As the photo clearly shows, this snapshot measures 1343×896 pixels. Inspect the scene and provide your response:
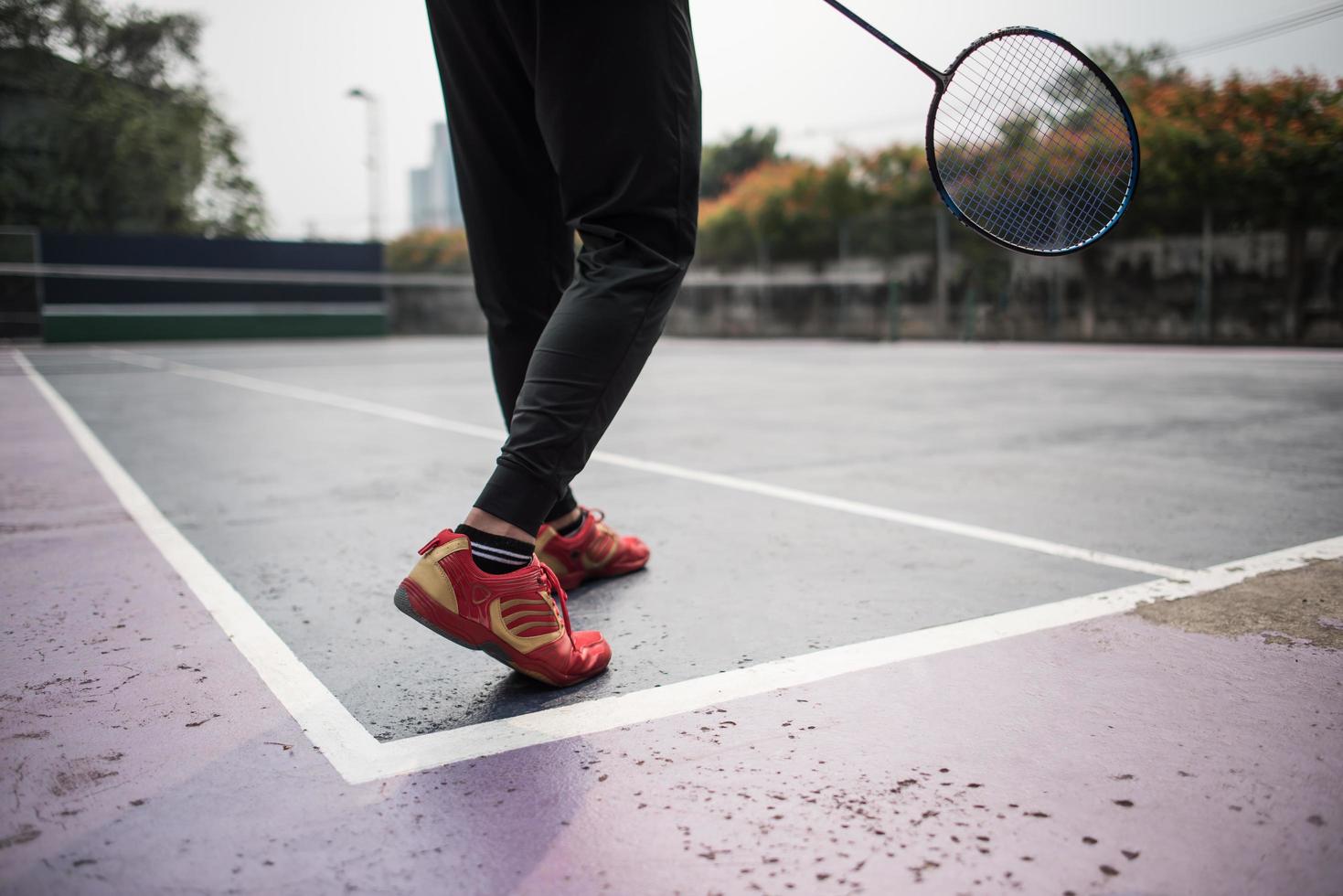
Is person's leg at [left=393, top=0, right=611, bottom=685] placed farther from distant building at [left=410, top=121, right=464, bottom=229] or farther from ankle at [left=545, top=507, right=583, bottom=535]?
distant building at [left=410, top=121, right=464, bottom=229]

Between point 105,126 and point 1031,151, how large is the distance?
92.3 ft

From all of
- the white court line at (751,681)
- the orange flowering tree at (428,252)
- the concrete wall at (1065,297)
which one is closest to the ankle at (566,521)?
the white court line at (751,681)

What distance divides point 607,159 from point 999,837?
1.05 metres

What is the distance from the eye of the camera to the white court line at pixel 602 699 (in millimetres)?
1327

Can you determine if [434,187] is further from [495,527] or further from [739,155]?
[495,527]

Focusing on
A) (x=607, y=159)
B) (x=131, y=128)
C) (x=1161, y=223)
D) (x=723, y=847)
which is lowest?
(x=723, y=847)

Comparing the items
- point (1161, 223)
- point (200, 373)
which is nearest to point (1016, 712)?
point (200, 373)

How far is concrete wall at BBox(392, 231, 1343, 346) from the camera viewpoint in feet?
48.2

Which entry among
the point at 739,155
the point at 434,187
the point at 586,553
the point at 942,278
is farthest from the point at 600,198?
the point at 434,187

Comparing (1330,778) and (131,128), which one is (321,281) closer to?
(131,128)

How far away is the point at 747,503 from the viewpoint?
3.06 m

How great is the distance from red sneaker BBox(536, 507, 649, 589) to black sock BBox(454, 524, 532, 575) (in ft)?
1.86

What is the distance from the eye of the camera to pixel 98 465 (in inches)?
157

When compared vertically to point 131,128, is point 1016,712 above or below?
below
